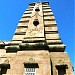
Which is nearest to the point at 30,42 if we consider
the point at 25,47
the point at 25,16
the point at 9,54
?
the point at 25,47

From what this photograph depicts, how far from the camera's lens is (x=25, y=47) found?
2191cm

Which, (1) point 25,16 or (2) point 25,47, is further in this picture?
(1) point 25,16

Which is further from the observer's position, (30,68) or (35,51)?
(35,51)

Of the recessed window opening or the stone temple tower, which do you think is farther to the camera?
the stone temple tower

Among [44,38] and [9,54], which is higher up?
[44,38]

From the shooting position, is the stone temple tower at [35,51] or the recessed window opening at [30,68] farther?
the stone temple tower at [35,51]

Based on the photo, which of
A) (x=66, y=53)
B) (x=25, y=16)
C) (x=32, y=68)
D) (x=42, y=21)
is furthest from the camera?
(x=25, y=16)

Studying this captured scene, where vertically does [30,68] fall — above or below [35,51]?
below

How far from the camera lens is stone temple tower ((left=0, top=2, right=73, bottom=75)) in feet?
67.5

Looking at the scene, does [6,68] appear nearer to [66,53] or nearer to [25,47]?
[25,47]

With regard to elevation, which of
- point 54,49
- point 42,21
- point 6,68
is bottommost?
point 6,68

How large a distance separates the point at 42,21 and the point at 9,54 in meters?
5.29

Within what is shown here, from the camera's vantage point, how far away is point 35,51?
21625 mm

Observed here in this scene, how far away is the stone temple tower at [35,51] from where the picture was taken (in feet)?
67.5
